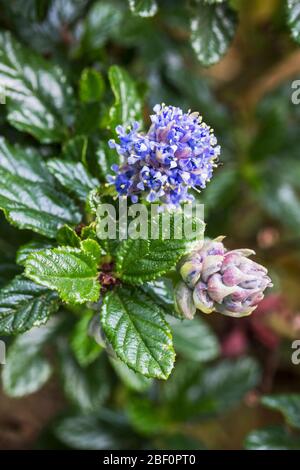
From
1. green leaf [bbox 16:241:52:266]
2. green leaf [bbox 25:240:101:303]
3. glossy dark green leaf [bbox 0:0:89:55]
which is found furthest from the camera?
glossy dark green leaf [bbox 0:0:89:55]

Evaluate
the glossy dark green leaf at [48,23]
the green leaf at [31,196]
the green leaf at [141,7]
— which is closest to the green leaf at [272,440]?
the green leaf at [31,196]

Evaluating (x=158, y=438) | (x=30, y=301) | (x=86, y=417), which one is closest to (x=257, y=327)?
(x=158, y=438)

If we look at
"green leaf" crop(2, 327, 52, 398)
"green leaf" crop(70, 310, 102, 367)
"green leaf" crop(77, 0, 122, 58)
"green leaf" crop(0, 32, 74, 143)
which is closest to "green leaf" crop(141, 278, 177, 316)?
"green leaf" crop(70, 310, 102, 367)

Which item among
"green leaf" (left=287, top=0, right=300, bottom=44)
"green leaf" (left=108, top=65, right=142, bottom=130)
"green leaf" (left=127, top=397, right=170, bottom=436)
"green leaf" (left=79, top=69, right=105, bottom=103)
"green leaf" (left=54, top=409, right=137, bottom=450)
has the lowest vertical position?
"green leaf" (left=54, top=409, right=137, bottom=450)

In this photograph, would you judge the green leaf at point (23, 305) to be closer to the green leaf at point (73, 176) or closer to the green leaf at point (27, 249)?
the green leaf at point (27, 249)

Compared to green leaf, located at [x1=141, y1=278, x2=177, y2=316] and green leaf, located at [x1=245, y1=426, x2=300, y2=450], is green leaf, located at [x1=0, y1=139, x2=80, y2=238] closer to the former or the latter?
green leaf, located at [x1=141, y1=278, x2=177, y2=316]

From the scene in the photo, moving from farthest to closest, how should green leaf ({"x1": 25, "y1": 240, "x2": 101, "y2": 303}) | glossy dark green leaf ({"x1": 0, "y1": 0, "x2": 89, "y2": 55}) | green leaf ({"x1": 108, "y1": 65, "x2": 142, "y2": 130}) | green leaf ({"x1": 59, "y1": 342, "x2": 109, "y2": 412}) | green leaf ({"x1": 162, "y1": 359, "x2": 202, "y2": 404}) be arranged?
green leaf ({"x1": 162, "y1": 359, "x2": 202, "y2": 404}), green leaf ({"x1": 59, "y1": 342, "x2": 109, "y2": 412}), glossy dark green leaf ({"x1": 0, "y1": 0, "x2": 89, "y2": 55}), green leaf ({"x1": 108, "y1": 65, "x2": 142, "y2": 130}), green leaf ({"x1": 25, "y1": 240, "x2": 101, "y2": 303})

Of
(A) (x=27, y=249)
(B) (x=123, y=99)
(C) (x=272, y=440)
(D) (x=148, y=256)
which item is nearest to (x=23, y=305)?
(A) (x=27, y=249)

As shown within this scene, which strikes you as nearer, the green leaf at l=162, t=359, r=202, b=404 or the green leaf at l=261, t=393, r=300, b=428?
the green leaf at l=261, t=393, r=300, b=428

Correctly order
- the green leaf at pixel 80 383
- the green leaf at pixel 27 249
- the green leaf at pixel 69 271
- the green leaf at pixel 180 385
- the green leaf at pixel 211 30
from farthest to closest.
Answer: the green leaf at pixel 180 385 → the green leaf at pixel 80 383 → the green leaf at pixel 211 30 → the green leaf at pixel 27 249 → the green leaf at pixel 69 271
